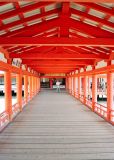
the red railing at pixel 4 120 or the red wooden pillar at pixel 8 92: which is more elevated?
the red wooden pillar at pixel 8 92

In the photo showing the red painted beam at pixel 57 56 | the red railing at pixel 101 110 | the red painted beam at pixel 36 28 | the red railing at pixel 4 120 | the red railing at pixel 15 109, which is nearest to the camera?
the red painted beam at pixel 36 28

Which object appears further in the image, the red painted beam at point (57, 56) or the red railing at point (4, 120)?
the red painted beam at point (57, 56)

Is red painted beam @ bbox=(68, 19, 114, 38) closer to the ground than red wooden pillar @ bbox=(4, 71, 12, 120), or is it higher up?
higher up

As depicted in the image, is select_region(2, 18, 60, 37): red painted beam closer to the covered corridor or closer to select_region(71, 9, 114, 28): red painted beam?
the covered corridor

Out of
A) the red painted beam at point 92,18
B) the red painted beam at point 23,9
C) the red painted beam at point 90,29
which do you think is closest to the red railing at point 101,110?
the red painted beam at point 90,29

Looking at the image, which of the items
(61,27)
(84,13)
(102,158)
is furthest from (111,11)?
(102,158)

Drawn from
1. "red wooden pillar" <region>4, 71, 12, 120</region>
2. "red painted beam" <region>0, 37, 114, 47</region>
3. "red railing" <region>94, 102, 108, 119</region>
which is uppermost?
"red painted beam" <region>0, 37, 114, 47</region>

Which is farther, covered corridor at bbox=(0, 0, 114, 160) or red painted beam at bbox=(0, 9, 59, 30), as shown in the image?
red painted beam at bbox=(0, 9, 59, 30)

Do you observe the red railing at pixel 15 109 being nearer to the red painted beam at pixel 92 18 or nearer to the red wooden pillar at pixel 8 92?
the red wooden pillar at pixel 8 92

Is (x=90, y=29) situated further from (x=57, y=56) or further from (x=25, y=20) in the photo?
(x=57, y=56)

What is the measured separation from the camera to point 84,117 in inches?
471

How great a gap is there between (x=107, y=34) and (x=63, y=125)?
14.2 feet

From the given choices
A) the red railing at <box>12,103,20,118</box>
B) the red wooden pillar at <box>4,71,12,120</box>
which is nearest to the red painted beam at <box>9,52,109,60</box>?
the red wooden pillar at <box>4,71,12,120</box>

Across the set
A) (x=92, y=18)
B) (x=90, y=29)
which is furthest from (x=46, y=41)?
(x=90, y=29)
